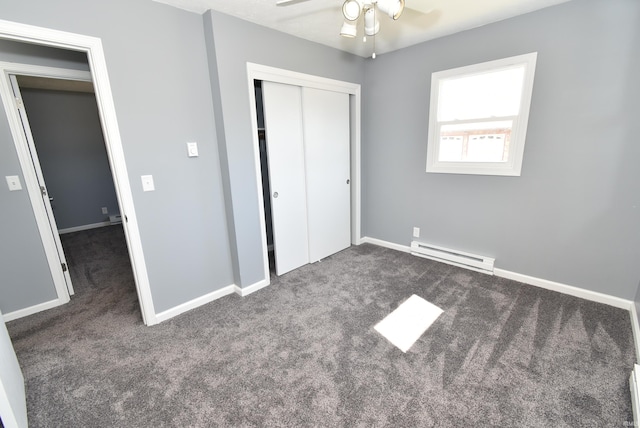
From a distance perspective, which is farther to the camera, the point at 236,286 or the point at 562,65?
the point at 236,286

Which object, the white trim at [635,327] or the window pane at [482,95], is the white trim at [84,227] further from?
the white trim at [635,327]

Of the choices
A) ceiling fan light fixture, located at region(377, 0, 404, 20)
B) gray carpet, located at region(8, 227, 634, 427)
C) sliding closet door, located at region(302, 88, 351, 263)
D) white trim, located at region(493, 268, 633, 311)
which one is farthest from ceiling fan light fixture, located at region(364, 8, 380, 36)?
white trim, located at region(493, 268, 633, 311)

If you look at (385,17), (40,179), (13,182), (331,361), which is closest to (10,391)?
(331,361)

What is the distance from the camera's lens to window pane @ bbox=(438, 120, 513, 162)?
102 inches

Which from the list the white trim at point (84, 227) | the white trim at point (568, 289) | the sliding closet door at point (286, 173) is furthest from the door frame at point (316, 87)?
the white trim at point (84, 227)

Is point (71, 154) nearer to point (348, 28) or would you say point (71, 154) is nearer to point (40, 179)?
point (40, 179)

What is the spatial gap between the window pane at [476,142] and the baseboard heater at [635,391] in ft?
5.90

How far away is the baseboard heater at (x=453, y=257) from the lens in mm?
2848

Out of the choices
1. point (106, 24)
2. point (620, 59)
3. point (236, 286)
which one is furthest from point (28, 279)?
point (620, 59)

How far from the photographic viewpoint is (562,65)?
2.20 m

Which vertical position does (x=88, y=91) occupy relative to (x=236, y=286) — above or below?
above

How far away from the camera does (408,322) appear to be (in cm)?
215

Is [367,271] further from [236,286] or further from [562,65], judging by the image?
[562,65]

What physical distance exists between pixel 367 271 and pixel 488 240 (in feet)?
4.32
